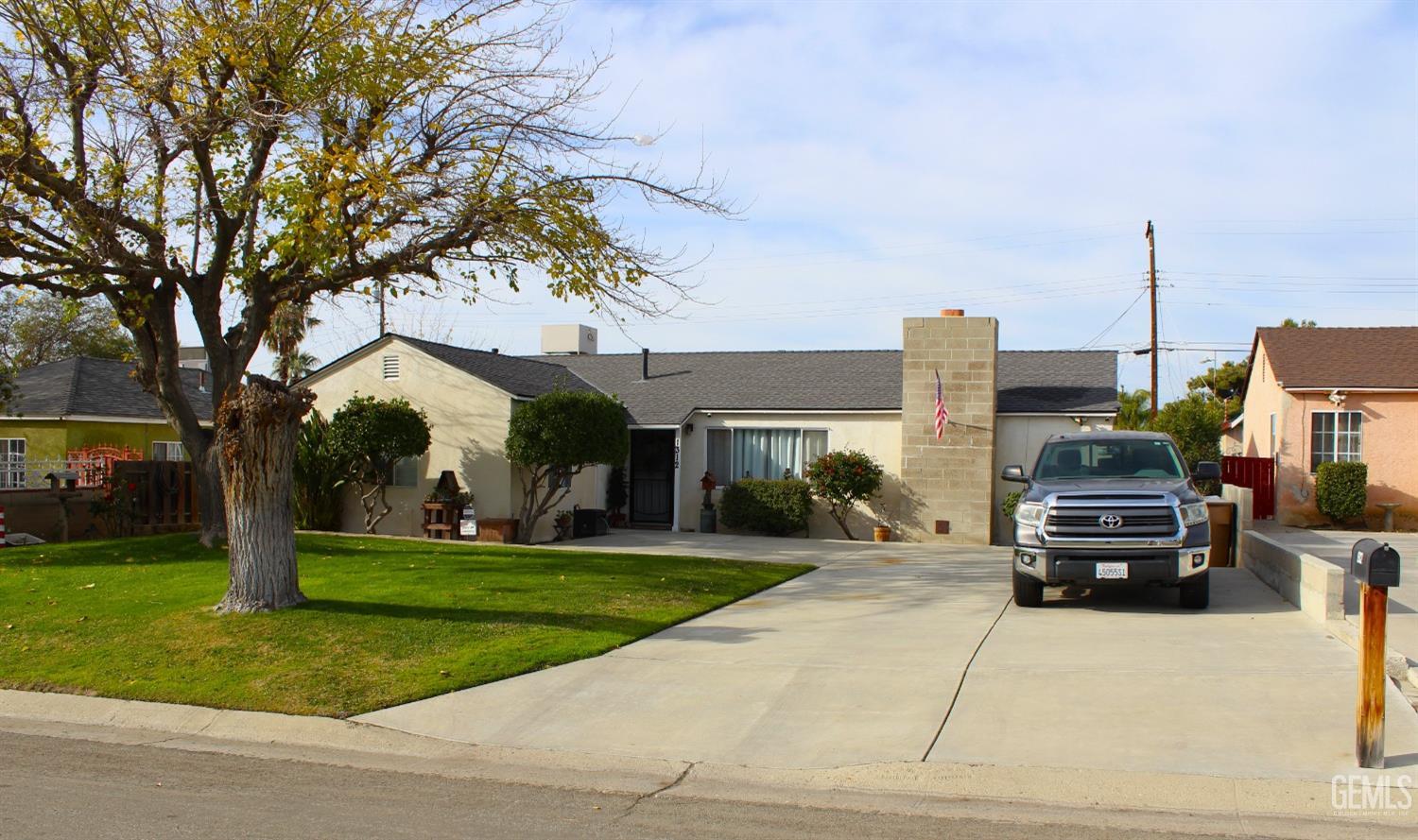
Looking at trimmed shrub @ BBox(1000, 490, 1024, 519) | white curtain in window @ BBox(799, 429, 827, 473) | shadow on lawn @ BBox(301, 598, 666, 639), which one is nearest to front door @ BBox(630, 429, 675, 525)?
white curtain in window @ BBox(799, 429, 827, 473)

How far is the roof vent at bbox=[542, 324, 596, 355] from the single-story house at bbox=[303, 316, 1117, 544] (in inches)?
200

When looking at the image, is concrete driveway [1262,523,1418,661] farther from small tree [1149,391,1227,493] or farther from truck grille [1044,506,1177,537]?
small tree [1149,391,1227,493]

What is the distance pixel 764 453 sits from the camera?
73.9 ft

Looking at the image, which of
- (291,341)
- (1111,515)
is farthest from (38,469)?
(1111,515)

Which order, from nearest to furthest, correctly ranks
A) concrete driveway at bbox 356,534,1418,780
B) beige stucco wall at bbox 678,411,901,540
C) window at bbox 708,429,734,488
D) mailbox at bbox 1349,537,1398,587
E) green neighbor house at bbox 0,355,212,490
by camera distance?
mailbox at bbox 1349,537,1398,587, concrete driveway at bbox 356,534,1418,780, beige stucco wall at bbox 678,411,901,540, window at bbox 708,429,734,488, green neighbor house at bbox 0,355,212,490

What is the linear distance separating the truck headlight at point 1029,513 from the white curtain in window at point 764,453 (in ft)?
34.7

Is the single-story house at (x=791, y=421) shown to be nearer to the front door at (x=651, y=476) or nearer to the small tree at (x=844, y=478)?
the front door at (x=651, y=476)

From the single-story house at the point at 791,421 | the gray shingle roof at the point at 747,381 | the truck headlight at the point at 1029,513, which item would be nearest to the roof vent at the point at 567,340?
the gray shingle roof at the point at 747,381

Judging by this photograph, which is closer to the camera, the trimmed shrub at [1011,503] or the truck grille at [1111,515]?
the truck grille at [1111,515]

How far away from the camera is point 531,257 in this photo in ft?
48.1

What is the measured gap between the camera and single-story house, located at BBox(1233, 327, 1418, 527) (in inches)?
867

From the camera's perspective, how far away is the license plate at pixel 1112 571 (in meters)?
11.0

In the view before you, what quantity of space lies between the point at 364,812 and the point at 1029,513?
25.4 feet

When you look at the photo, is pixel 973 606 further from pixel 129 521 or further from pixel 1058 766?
pixel 129 521
